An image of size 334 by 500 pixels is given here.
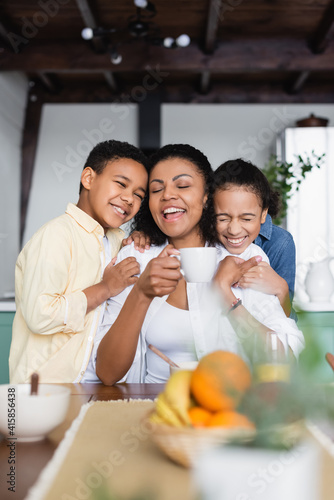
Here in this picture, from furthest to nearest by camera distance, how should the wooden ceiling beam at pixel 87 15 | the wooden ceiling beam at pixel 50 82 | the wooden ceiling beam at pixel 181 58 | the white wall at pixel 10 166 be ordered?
the wooden ceiling beam at pixel 50 82
the white wall at pixel 10 166
the wooden ceiling beam at pixel 181 58
the wooden ceiling beam at pixel 87 15

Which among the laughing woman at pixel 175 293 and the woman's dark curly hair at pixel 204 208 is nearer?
the laughing woman at pixel 175 293

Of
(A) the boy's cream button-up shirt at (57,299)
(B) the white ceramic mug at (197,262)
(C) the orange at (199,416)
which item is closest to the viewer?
(C) the orange at (199,416)

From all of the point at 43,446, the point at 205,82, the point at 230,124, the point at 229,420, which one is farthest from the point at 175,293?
the point at 230,124

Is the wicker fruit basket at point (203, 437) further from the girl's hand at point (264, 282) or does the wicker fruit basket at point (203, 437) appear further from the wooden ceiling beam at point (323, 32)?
the wooden ceiling beam at point (323, 32)

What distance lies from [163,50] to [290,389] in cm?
474

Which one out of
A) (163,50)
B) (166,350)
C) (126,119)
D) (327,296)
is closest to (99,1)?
(163,50)

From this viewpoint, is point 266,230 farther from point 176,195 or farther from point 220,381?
point 220,381

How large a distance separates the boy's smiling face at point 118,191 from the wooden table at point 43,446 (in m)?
0.61

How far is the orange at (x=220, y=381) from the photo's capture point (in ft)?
1.98

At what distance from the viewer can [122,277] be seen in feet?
5.17

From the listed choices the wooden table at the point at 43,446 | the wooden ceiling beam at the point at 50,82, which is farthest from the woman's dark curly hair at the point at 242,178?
the wooden ceiling beam at the point at 50,82

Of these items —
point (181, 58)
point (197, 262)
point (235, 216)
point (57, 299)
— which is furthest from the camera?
point (181, 58)

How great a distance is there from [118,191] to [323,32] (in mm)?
3652

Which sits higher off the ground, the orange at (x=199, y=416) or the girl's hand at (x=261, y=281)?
the girl's hand at (x=261, y=281)
